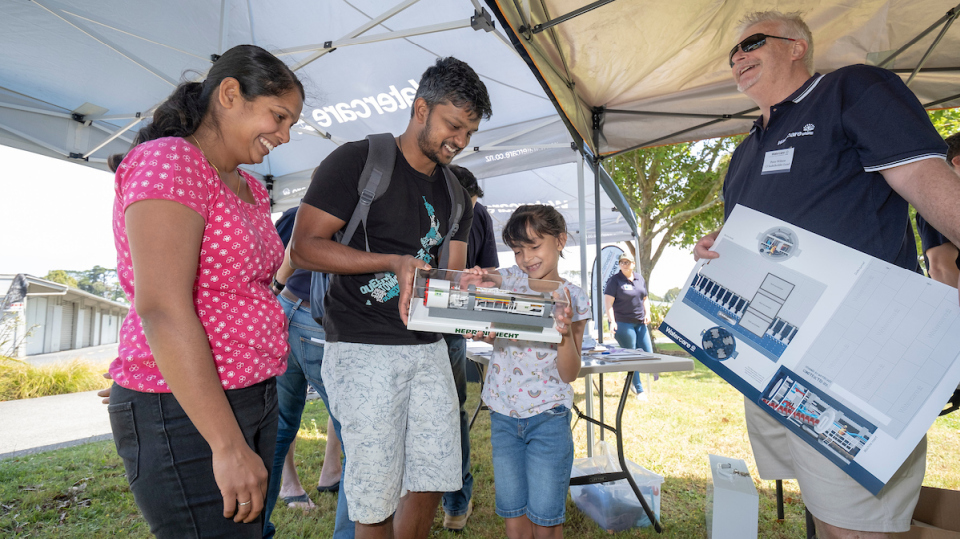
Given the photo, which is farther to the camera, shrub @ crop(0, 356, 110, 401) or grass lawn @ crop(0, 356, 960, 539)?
shrub @ crop(0, 356, 110, 401)

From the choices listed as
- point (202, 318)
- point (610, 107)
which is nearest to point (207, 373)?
point (202, 318)

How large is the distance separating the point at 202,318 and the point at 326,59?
16.2 ft

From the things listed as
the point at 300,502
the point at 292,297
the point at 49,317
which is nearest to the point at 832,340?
the point at 292,297

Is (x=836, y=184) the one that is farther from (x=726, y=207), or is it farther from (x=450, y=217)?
(x=450, y=217)

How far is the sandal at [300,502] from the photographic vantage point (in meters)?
3.29

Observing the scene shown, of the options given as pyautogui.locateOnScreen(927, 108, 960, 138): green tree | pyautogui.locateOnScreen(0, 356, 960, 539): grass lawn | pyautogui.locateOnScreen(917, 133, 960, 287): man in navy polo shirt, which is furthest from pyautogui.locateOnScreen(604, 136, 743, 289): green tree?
pyautogui.locateOnScreen(917, 133, 960, 287): man in navy polo shirt

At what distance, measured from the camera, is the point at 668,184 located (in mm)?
15172

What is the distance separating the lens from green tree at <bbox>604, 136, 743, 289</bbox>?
14.7 metres

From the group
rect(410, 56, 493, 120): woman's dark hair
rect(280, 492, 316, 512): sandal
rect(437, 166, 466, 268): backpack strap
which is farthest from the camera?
rect(280, 492, 316, 512): sandal

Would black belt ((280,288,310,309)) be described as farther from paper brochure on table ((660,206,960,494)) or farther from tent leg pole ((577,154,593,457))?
paper brochure on table ((660,206,960,494))

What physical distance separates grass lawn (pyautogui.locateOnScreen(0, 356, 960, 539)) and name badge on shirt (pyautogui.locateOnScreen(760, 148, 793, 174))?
2426mm

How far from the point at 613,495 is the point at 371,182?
268 cm

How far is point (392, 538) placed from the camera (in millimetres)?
1603

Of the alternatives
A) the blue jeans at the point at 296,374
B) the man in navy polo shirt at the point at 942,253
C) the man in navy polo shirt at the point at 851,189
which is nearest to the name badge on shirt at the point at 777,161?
the man in navy polo shirt at the point at 851,189
